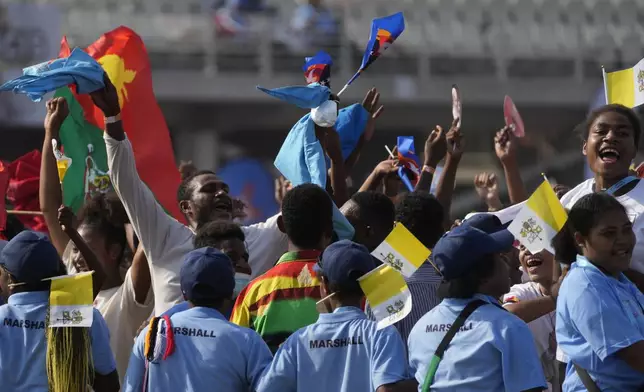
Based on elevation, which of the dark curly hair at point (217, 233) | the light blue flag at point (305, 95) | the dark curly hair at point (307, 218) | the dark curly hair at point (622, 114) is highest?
the light blue flag at point (305, 95)

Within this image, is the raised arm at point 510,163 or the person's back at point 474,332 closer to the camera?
the person's back at point 474,332

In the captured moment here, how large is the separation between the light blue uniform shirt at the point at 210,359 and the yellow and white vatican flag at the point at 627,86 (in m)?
2.22

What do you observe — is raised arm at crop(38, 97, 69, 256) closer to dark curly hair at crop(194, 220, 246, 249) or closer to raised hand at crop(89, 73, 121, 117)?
raised hand at crop(89, 73, 121, 117)

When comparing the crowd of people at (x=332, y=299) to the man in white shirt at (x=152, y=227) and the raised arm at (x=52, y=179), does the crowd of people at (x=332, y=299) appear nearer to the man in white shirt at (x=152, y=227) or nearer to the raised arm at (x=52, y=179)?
the man in white shirt at (x=152, y=227)

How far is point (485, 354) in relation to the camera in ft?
15.3

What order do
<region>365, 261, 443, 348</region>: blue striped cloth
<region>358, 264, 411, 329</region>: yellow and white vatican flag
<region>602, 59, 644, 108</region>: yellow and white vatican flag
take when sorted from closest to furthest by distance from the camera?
<region>358, 264, 411, 329</region>: yellow and white vatican flag < <region>365, 261, 443, 348</region>: blue striped cloth < <region>602, 59, 644, 108</region>: yellow and white vatican flag

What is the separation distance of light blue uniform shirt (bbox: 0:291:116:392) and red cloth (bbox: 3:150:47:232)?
258 cm

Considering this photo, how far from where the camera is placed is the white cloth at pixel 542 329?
6320 mm

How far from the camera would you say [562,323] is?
15.9 feet

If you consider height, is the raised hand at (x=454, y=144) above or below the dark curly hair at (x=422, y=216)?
above

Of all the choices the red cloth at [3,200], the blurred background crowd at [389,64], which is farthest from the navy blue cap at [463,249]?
the blurred background crowd at [389,64]

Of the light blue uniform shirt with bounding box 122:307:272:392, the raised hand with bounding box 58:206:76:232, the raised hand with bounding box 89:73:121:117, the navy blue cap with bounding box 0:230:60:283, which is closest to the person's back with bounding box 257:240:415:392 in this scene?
the light blue uniform shirt with bounding box 122:307:272:392

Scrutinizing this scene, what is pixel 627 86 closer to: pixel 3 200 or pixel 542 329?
pixel 542 329

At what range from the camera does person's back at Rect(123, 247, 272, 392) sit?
16.4 ft
